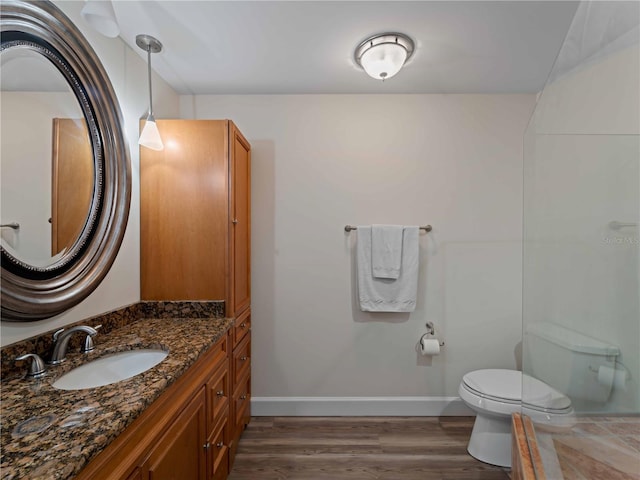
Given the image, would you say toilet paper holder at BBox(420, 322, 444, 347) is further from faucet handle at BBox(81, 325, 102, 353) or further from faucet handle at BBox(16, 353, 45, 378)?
faucet handle at BBox(16, 353, 45, 378)

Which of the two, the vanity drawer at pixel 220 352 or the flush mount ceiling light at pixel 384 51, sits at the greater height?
the flush mount ceiling light at pixel 384 51

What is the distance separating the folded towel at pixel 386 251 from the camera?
2.20 meters

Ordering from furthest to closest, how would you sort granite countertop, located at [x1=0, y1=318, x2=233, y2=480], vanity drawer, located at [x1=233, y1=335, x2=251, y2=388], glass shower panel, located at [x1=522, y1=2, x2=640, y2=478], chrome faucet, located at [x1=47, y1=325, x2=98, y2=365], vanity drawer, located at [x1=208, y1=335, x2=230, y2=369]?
vanity drawer, located at [x1=233, y1=335, x2=251, y2=388] → vanity drawer, located at [x1=208, y1=335, x2=230, y2=369] → chrome faucet, located at [x1=47, y1=325, x2=98, y2=365] → glass shower panel, located at [x1=522, y1=2, x2=640, y2=478] → granite countertop, located at [x1=0, y1=318, x2=233, y2=480]

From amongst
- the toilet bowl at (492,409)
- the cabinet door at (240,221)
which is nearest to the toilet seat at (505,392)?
→ the toilet bowl at (492,409)

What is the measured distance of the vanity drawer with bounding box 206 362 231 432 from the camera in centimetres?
142

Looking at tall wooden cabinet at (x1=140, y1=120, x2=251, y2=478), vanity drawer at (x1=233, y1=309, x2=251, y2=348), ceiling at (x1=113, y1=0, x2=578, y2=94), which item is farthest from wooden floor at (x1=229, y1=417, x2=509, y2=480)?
ceiling at (x1=113, y1=0, x2=578, y2=94)

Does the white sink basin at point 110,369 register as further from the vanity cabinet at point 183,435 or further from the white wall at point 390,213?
the white wall at point 390,213

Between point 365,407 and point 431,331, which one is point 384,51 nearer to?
point 431,331

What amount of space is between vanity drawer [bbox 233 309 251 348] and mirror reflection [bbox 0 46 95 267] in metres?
0.94

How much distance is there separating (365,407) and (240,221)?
5.22 ft

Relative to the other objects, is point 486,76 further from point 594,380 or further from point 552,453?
point 552,453

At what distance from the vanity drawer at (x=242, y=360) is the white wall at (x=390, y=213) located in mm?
131

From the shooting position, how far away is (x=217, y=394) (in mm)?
1534

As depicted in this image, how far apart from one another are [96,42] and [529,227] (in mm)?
2182
